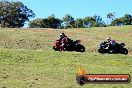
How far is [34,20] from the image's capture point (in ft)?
393

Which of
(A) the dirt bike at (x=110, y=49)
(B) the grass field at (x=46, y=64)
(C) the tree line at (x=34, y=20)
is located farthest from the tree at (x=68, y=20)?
(A) the dirt bike at (x=110, y=49)

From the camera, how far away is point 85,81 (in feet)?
27.1

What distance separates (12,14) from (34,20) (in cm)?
1310

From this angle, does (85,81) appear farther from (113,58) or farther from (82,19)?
(82,19)

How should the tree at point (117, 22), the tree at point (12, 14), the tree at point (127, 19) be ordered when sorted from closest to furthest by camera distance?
the tree at point (12, 14), the tree at point (117, 22), the tree at point (127, 19)

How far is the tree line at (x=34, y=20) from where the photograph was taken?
105 m

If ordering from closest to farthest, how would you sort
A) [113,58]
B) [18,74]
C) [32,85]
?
[32,85]
[18,74]
[113,58]

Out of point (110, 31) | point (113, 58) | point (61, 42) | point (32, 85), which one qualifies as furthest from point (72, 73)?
point (110, 31)

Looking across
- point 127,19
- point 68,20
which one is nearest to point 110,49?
point 68,20

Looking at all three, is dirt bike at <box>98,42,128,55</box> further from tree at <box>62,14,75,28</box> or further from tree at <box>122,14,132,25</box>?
tree at <box>122,14,132,25</box>

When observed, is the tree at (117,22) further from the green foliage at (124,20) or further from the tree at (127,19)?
the tree at (127,19)

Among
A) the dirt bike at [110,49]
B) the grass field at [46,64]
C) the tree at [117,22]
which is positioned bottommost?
the tree at [117,22]

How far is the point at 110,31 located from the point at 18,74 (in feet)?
143

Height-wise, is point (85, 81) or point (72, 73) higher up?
point (85, 81)
